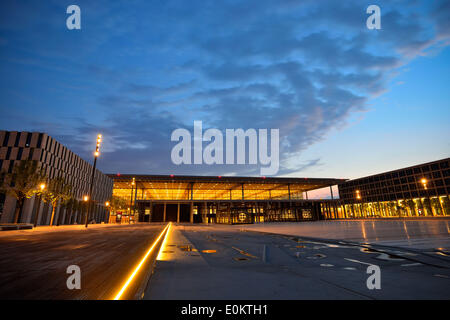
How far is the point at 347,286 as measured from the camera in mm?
4176

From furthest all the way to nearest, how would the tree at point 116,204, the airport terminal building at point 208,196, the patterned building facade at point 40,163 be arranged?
the tree at point 116,204
the airport terminal building at point 208,196
the patterned building facade at point 40,163

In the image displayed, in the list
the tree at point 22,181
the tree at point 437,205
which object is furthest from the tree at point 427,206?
the tree at point 22,181

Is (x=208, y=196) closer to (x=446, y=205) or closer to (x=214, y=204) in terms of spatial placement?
(x=214, y=204)

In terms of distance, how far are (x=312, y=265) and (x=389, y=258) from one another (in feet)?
9.55

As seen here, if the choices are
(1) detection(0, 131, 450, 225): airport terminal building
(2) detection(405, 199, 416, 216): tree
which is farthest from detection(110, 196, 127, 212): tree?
(2) detection(405, 199, 416, 216): tree

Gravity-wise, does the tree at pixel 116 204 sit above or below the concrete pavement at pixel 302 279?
above

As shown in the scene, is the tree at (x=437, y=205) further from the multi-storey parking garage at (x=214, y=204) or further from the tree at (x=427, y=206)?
the multi-storey parking garage at (x=214, y=204)

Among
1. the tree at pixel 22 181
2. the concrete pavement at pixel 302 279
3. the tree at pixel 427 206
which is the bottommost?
the concrete pavement at pixel 302 279

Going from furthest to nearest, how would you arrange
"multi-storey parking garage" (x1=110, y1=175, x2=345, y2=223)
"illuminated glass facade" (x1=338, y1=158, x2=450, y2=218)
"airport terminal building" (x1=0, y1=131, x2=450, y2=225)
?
"illuminated glass facade" (x1=338, y1=158, x2=450, y2=218)
"multi-storey parking garage" (x1=110, y1=175, x2=345, y2=223)
"airport terminal building" (x1=0, y1=131, x2=450, y2=225)

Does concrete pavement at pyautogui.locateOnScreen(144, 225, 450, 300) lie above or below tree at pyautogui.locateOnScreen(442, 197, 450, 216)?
below

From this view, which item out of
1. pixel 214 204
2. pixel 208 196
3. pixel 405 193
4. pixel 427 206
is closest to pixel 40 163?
pixel 214 204

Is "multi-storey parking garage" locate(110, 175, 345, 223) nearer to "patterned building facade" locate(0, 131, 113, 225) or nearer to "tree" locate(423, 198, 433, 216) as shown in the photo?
"patterned building facade" locate(0, 131, 113, 225)

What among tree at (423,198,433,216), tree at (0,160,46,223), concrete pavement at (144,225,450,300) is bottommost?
concrete pavement at (144,225,450,300)
